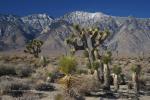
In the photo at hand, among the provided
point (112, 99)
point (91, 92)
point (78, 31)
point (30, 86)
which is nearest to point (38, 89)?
point (30, 86)

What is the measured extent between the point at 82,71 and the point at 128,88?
6.22 metres

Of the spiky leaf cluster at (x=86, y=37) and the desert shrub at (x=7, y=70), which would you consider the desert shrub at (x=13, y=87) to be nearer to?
the desert shrub at (x=7, y=70)

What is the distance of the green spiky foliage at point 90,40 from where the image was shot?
27.4 meters

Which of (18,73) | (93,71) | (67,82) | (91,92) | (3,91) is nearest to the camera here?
(67,82)

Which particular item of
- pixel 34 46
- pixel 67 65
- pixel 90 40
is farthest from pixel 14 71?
pixel 34 46

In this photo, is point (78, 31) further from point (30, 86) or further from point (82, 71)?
point (30, 86)

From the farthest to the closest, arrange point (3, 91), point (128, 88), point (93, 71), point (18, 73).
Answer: point (18, 73)
point (93, 71)
point (128, 88)
point (3, 91)

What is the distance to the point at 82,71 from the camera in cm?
2897

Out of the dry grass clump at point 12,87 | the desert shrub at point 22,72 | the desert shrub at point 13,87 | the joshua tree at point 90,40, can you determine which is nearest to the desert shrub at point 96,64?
the joshua tree at point 90,40

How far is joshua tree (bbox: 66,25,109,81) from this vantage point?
89.7ft

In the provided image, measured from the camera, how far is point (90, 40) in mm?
27812

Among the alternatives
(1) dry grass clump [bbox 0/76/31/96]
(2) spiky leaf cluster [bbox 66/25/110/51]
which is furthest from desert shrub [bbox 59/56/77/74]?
(2) spiky leaf cluster [bbox 66/25/110/51]

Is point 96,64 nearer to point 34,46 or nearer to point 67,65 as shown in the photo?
point 67,65

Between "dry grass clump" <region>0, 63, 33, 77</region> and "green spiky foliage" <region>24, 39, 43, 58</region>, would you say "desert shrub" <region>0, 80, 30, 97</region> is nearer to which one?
"dry grass clump" <region>0, 63, 33, 77</region>
